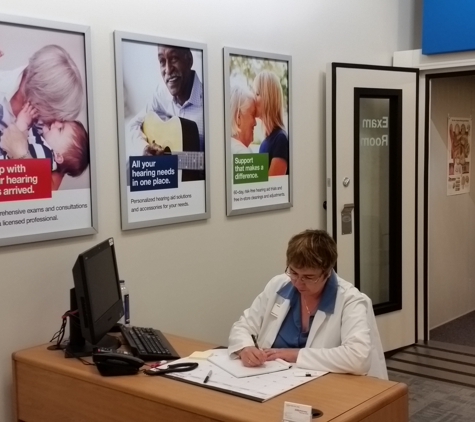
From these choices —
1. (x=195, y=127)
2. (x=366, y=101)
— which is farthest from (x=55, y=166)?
(x=366, y=101)

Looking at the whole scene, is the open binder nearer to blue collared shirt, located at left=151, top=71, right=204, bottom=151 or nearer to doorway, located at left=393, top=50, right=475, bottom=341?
blue collared shirt, located at left=151, top=71, right=204, bottom=151

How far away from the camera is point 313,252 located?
2592 millimetres

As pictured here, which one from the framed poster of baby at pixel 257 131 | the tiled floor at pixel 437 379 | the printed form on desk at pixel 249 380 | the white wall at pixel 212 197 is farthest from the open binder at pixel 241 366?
the tiled floor at pixel 437 379

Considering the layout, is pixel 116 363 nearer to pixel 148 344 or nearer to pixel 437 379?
pixel 148 344

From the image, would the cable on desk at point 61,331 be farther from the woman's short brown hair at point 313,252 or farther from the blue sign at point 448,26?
the blue sign at point 448,26

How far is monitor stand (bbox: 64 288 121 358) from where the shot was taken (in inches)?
104

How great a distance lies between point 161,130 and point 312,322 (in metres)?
1.27

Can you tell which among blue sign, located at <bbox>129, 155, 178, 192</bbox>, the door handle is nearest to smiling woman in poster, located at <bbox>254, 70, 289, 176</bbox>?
the door handle

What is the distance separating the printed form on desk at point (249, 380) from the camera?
2160mm

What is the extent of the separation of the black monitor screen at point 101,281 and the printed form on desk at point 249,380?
45 centimetres

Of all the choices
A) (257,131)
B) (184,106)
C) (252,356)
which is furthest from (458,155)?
(252,356)

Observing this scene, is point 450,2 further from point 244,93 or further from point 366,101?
point 244,93

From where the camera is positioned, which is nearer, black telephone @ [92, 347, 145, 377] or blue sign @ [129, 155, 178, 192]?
black telephone @ [92, 347, 145, 377]

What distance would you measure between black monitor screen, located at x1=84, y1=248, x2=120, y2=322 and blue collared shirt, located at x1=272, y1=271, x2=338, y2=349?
70 centimetres
